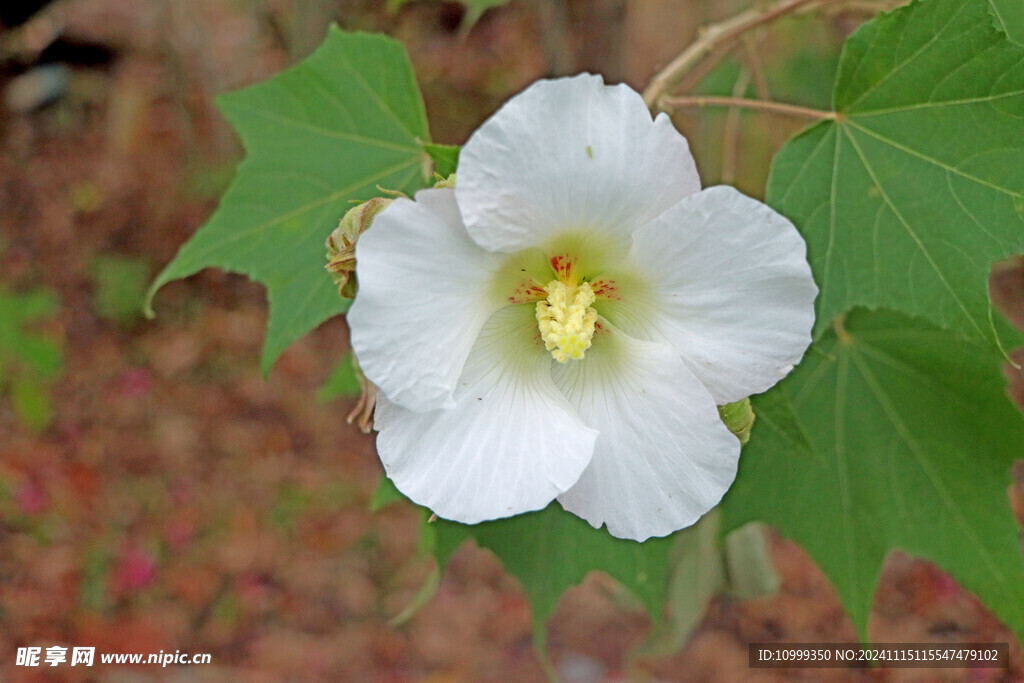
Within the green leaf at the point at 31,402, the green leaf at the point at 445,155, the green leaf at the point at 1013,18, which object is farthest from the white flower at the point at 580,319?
the green leaf at the point at 31,402

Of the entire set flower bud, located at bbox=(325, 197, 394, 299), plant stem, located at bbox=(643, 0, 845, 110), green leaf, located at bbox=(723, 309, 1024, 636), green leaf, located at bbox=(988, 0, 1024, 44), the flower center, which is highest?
green leaf, located at bbox=(988, 0, 1024, 44)

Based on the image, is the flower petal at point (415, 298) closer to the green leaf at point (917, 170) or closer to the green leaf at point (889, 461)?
the green leaf at point (917, 170)

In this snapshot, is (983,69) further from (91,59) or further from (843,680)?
(91,59)

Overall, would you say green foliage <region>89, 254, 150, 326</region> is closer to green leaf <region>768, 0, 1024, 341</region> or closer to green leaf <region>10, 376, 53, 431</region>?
green leaf <region>10, 376, 53, 431</region>

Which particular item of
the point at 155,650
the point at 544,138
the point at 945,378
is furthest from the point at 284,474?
the point at 544,138

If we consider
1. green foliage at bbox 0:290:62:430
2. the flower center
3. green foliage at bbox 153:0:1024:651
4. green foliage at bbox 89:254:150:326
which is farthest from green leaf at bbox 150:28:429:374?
green foliage at bbox 89:254:150:326

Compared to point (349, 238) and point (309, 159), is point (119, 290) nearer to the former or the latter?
point (309, 159)
